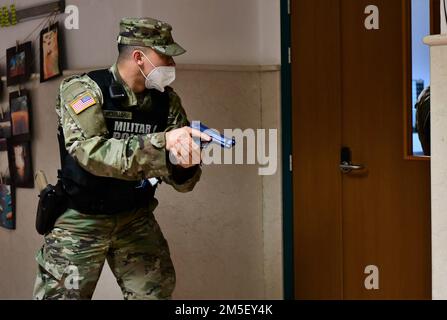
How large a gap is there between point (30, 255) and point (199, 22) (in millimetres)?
1583

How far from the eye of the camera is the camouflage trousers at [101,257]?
8.05 ft

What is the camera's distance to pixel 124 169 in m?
2.21

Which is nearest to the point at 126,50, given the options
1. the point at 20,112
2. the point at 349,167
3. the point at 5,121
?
the point at 349,167

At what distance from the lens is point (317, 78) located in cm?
341

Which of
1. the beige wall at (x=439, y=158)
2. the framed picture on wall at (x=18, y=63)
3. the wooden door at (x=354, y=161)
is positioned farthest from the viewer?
the framed picture on wall at (x=18, y=63)

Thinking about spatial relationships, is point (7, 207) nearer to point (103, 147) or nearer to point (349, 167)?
point (103, 147)

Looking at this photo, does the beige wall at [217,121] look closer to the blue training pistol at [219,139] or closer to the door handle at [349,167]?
the door handle at [349,167]

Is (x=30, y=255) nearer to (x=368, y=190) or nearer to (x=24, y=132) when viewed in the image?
(x=24, y=132)

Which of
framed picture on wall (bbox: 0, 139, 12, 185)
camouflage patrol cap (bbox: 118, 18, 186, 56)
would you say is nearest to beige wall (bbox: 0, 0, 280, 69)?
framed picture on wall (bbox: 0, 139, 12, 185)

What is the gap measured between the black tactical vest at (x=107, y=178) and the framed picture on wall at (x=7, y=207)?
4.73 ft

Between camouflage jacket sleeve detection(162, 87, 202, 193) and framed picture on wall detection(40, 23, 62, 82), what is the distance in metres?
1.11

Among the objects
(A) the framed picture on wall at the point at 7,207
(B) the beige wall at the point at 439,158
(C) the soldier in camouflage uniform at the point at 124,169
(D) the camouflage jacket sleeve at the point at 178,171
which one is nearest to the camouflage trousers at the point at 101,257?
(C) the soldier in camouflage uniform at the point at 124,169

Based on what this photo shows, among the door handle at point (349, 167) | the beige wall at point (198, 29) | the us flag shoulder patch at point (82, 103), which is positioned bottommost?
the door handle at point (349, 167)
